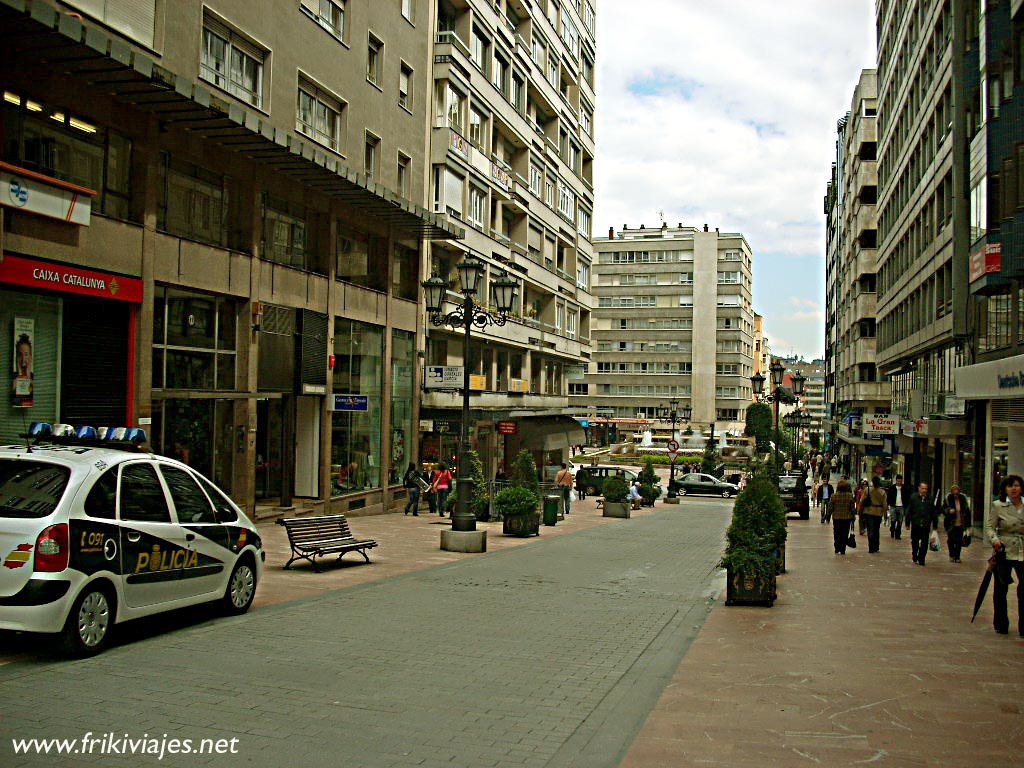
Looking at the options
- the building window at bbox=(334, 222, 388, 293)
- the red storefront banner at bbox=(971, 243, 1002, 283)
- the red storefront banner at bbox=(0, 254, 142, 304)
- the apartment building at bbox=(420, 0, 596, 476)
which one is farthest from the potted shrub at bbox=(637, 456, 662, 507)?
the red storefront banner at bbox=(0, 254, 142, 304)

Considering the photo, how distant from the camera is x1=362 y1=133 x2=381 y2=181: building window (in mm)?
29578

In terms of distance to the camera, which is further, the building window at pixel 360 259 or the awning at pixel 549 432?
the awning at pixel 549 432

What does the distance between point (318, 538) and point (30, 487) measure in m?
7.07

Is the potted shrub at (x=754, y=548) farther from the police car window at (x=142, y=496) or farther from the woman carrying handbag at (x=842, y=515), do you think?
the woman carrying handbag at (x=842, y=515)

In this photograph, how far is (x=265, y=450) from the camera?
975 inches

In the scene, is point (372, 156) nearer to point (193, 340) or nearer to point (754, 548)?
point (193, 340)

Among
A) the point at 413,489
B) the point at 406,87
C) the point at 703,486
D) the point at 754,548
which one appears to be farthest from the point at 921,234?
the point at 754,548

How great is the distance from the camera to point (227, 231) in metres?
21.8

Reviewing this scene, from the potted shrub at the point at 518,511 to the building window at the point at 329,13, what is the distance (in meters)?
13.5

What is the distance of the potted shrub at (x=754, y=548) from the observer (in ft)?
42.4

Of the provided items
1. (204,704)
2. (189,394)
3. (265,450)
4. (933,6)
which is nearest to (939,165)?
(933,6)

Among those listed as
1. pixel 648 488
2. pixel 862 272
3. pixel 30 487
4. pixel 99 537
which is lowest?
pixel 648 488

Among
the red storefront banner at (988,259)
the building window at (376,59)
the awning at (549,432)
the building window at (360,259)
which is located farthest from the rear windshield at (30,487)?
the awning at (549,432)

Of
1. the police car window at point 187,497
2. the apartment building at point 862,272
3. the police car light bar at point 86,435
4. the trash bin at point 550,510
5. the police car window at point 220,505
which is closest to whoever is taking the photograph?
the police car light bar at point 86,435
